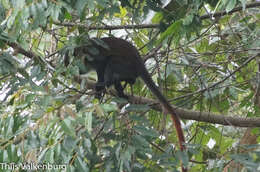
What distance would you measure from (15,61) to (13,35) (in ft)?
Answer: 0.98

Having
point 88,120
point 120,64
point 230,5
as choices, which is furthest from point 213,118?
point 88,120

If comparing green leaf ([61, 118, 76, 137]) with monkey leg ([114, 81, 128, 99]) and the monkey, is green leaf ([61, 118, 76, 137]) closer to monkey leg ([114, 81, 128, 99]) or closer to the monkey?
the monkey

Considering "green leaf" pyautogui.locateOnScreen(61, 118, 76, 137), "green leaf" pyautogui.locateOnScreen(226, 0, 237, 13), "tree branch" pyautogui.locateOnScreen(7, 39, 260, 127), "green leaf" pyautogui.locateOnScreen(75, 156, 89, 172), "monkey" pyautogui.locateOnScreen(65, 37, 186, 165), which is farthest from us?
"monkey" pyautogui.locateOnScreen(65, 37, 186, 165)

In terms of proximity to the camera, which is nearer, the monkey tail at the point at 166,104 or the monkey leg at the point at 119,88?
the monkey tail at the point at 166,104

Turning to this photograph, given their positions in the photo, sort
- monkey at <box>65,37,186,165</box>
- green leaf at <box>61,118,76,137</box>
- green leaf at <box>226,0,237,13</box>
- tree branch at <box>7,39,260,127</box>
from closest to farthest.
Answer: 1. green leaf at <box>61,118,76,137</box>
2. green leaf at <box>226,0,237,13</box>
3. tree branch at <box>7,39,260,127</box>
4. monkey at <box>65,37,186,165</box>

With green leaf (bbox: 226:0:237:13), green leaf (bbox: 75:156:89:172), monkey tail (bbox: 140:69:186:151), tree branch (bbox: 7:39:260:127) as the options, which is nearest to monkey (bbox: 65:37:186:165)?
monkey tail (bbox: 140:69:186:151)

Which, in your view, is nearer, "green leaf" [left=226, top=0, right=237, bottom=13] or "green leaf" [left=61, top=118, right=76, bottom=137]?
"green leaf" [left=61, top=118, right=76, bottom=137]

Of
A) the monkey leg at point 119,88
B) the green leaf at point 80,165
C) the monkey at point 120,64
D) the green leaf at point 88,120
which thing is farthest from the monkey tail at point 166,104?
the green leaf at point 88,120

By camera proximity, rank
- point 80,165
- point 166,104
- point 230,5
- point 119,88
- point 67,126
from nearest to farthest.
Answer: point 67,126, point 80,165, point 230,5, point 166,104, point 119,88

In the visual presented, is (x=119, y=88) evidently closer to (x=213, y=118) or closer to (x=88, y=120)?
(x=213, y=118)

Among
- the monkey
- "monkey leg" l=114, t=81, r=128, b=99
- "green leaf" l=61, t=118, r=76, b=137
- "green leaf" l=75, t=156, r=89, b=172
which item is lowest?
"green leaf" l=75, t=156, r=89, b=172

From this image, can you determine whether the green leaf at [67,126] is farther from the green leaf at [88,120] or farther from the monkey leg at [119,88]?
the monkey leg at [119,88]

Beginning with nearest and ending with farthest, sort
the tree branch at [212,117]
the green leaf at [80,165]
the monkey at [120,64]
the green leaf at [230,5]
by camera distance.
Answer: the green leaf at [80,165], the green leaf at [230,5], the tree branch at [212,117], the monkey at [120,64]

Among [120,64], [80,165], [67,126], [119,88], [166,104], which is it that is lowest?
[80,165]
